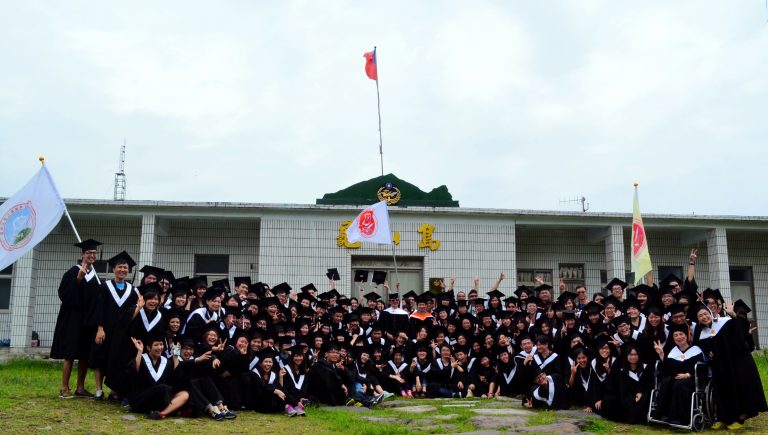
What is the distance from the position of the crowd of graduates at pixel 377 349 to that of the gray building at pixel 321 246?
3.26 metres

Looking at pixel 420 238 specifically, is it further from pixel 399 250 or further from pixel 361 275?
pixel 361 275

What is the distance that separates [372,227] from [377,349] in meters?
3.27

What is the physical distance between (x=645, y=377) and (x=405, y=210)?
7676mm

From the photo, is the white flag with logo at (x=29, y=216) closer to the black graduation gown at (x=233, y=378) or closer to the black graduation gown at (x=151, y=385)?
the black graduation gown at (x=151, y=385)

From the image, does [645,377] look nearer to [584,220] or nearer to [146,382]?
[146,382]

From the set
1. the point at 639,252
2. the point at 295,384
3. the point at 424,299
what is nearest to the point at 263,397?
the point at 295,384

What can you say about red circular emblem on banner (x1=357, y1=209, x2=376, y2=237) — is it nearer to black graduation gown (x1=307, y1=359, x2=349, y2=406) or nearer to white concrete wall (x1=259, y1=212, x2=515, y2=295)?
white concrete wall (x1=259, y1=212, x2=515, y2=295)

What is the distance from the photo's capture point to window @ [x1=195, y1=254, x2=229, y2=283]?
15945 millimetres

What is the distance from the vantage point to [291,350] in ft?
31.3

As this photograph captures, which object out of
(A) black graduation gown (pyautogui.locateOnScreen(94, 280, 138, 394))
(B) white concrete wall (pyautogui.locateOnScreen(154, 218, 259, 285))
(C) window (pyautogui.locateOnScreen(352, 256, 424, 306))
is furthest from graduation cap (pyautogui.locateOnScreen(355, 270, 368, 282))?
(A) black graduation gown (pyautogui.locateOnScreen(94, 280, 138, 394))

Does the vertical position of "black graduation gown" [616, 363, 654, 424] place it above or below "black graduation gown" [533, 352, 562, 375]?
below

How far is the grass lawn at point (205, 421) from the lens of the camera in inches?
267

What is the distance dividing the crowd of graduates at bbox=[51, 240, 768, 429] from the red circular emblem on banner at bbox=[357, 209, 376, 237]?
2.16 meters

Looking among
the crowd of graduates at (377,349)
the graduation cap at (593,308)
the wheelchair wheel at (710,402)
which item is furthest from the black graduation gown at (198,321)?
the wheelchair wheel at (710,402)
